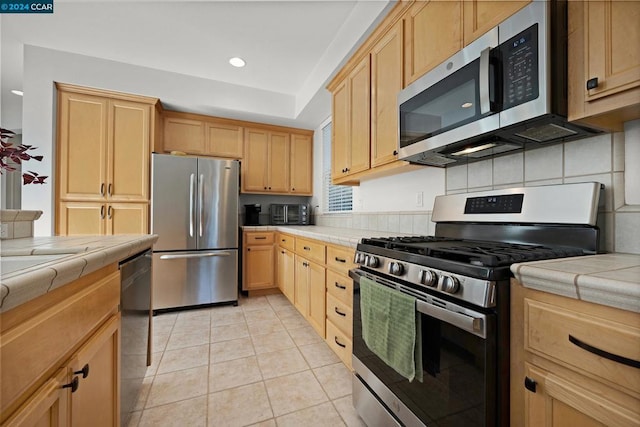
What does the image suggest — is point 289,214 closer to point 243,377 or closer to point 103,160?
point 103,160

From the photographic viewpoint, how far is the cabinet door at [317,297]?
2059 millimetres

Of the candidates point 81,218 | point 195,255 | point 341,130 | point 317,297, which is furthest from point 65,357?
point 81,218

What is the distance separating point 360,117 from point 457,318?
172cm

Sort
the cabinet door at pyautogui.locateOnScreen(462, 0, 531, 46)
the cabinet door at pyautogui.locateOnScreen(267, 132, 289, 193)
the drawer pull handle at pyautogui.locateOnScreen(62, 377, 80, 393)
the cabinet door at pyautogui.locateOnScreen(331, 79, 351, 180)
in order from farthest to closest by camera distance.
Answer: the cabinet door at pyautogui.locateOnScreen(267, 132, 289, 193)
the cabinet door at pyautogui.locateOnScreen(331, 79, 351, 180)
the cabinet door at pyautogui.locateOnScreen(462, 0, 531, 46)
the drawer pull handle at pyautogui.locateOnScreen(62, 377, 80, 393)

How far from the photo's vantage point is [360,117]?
2.15 metres

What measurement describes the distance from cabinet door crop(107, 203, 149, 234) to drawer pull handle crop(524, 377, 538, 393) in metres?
3.39

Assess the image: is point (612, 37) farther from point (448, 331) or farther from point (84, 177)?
point (84, 177)

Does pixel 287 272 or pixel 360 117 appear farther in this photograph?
pixel 287 272

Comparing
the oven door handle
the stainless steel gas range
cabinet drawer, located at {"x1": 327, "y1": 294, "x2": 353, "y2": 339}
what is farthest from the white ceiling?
cabinet drawer, located at {"x1": 327, "y1": 294, "x2": 353, "y2": 339}

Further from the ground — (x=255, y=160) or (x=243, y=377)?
(x=255, y=160)

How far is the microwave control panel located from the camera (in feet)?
3.22

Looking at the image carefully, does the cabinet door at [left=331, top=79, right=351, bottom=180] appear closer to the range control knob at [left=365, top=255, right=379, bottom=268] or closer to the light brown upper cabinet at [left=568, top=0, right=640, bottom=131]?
the range control knob at [left=365, top=255, right=379, bottom=268]

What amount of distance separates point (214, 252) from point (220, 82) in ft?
6.88

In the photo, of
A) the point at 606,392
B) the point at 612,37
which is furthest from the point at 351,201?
the point at 606,392
